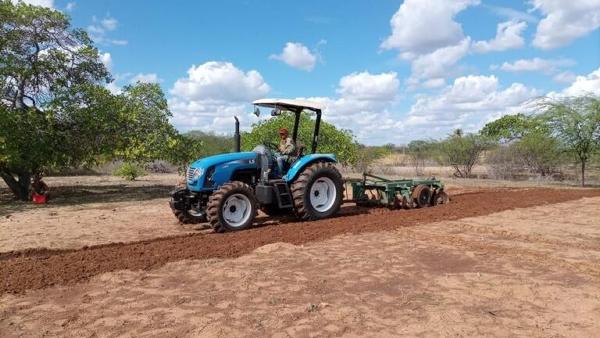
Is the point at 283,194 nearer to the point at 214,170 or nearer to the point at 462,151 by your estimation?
the point at 214,170

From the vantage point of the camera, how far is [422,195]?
11.6m

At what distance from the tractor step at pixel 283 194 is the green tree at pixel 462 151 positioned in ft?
62.9

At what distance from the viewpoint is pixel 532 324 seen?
4312 millimetres

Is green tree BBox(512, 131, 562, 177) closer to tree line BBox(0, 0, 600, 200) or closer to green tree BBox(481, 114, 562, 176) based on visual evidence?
green tree BBox(481, 114, 562, 176)

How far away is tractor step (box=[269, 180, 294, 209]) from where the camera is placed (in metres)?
9.45

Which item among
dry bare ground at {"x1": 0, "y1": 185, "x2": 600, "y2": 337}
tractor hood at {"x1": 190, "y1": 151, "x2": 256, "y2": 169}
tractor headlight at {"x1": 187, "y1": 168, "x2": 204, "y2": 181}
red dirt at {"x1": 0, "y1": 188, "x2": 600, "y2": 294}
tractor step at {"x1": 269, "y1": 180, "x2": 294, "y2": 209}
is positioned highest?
tractor hood at {"x1": 190, "y1": 151, "x2": 256, "y2": 169}

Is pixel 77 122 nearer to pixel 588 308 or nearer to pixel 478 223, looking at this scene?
pixel 478 223

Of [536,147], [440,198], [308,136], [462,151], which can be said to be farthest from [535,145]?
[440,198]

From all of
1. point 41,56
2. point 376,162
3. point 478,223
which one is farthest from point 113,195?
point 376,162

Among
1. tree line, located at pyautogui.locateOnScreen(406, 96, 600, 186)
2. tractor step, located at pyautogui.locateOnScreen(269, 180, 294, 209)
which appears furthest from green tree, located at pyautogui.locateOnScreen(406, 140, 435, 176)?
tractor step, located at pyautogui.locateOnScreen(269, 180, 294, 209)

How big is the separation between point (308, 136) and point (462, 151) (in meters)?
10.1

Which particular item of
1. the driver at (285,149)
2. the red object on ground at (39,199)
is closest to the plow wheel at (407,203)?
the driver at (285,149)

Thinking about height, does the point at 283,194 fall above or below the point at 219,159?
below

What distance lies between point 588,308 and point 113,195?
1361 centimetres
